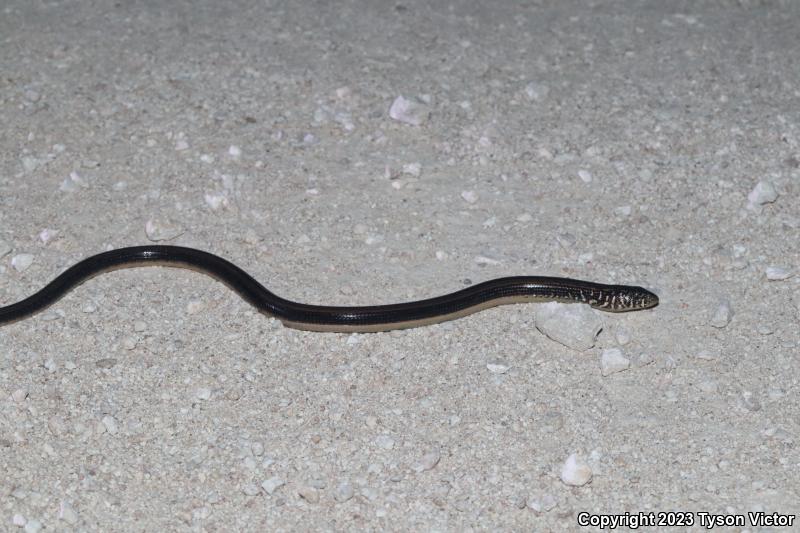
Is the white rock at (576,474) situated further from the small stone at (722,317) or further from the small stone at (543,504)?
the small stone at (722,317)

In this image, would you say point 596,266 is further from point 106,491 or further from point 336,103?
point 106,491

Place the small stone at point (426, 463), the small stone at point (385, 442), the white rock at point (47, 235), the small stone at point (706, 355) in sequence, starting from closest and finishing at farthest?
the small stone at point (426, 463), the small stone at point (385, 442), the small stone at point (706, 355), the white rock at point (47, 235)

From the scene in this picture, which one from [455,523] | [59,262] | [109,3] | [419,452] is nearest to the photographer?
[455,523]

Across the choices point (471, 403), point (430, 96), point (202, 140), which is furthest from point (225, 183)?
point (471, 403)

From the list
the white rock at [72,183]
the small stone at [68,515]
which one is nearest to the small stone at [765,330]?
the small stone at [68,515]

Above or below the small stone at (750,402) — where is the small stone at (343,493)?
below

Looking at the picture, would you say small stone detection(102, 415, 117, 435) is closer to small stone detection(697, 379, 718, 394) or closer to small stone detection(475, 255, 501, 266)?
small stone detection(475, 255, 501, 266)

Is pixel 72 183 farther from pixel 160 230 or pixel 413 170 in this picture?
pixel 413 170
